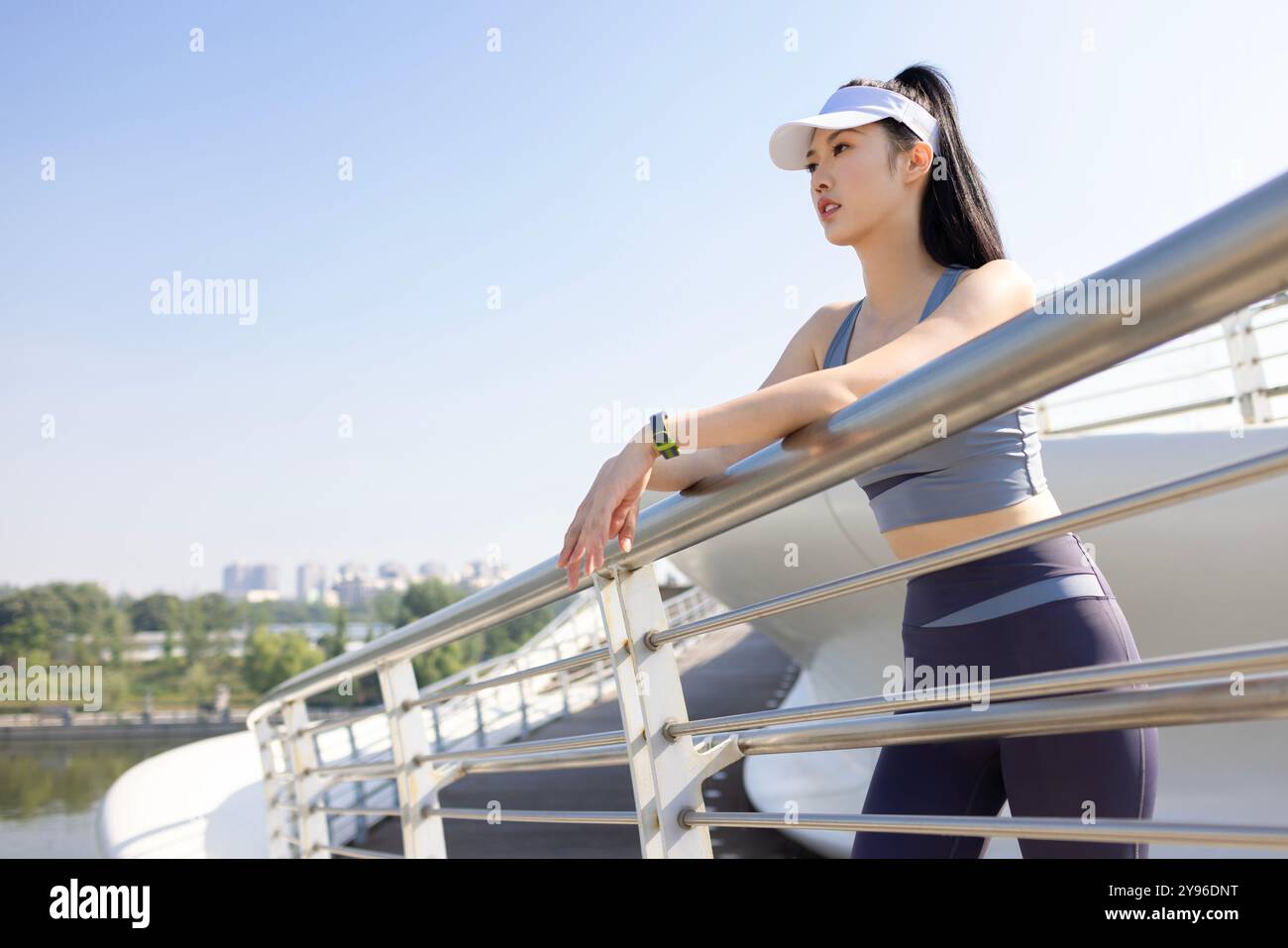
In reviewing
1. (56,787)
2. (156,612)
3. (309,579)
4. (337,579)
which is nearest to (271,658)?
(156,612)

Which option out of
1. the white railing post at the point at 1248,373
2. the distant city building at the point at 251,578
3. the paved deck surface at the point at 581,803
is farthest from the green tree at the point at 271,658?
the distant city building at the point at 251,578

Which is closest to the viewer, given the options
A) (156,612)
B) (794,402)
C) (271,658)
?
(794,402)

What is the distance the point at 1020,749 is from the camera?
120cm

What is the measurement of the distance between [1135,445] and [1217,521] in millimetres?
439

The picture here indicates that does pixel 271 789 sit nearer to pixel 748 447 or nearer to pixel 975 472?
pixel 748 447

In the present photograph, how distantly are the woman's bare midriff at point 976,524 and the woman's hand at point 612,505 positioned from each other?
14.6 inches

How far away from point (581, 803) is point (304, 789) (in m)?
3.49

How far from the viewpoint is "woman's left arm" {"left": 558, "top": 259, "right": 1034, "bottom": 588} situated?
1159 mm

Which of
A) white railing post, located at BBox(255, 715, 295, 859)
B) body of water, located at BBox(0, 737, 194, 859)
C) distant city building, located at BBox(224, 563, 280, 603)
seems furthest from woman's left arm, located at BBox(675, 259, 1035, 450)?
distant city building, located at BBox(224, 563, 280, 603)

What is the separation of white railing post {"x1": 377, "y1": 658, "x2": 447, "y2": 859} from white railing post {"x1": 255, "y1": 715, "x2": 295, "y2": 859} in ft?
6.37

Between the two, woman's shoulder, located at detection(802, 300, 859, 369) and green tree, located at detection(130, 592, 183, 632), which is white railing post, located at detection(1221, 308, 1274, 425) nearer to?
woman's shoulder, located at detection(802, 300, 859, 369)

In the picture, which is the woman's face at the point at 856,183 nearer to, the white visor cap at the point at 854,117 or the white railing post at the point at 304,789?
the white visor cap at the point at 854,117
